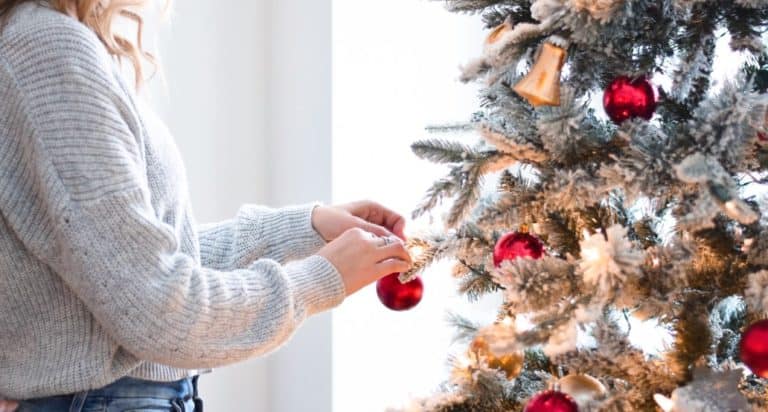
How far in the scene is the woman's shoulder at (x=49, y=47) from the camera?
94 centimetres

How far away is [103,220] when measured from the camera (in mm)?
904

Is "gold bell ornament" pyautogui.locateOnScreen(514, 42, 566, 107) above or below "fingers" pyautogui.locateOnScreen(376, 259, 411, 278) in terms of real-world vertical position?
above

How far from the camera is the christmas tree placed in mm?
753

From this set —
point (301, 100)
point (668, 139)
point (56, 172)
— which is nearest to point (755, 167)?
point (668, 139)

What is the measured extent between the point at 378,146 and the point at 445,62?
0.79ft

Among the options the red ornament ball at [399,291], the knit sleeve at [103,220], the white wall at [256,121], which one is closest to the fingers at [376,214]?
the red ornament ball at [399,291]

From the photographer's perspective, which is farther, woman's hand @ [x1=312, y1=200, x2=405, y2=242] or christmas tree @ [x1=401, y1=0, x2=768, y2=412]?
woman's hand @ [x1=312, y1=200, x2=405, y2=242]

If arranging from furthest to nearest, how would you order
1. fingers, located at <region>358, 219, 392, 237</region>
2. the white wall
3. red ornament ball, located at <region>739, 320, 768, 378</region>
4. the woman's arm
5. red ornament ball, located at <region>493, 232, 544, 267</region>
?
the white wall
the woman's arm
fingers, located at <region>358, 219, 392, 237</region>
red ornament ball, located at <region>493, 232, 544, 267</region>
red ornament ball, located at <region>739, 320, 768, 378</region>

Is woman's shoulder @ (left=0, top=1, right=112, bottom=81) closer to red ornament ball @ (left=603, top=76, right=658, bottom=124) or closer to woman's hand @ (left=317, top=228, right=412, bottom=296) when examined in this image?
woman's hand @ (left=317, top=228, right=412, bottom=296)

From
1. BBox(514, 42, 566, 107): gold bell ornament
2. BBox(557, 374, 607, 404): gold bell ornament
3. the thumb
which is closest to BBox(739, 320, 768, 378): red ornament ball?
BBox(557, 374, 607, 404): gold bell ornament

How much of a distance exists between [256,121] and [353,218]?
949 mm

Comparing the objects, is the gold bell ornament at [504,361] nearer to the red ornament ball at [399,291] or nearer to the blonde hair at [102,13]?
the red ornament ball at [399,291]

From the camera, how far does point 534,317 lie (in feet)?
2.60

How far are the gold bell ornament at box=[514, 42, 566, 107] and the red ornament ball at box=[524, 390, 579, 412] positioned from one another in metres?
0.27
